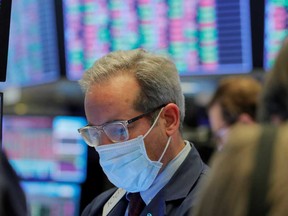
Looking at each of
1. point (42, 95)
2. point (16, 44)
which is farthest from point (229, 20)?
point (42, 95)

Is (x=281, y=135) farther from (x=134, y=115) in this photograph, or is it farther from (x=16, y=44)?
(x=16, y=44)

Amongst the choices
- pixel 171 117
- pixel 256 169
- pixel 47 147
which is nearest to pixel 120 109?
pixel 171 117

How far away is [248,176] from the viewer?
1.09m

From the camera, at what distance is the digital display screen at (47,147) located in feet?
14.2

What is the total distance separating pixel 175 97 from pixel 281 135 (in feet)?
4.33

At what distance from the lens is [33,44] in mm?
4230

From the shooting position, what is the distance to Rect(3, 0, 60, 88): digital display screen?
412cm

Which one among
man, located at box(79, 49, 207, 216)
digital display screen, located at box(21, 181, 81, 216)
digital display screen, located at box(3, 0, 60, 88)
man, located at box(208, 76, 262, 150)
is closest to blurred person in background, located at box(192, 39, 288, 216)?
man, located at box(79, 49, 207, 216)

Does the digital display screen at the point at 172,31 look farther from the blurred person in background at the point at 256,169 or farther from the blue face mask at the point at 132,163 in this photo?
the blurred person in background at the point at 256,169

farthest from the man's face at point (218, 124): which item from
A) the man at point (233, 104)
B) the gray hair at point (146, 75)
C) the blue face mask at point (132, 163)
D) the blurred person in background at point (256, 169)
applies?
the blurred person in background at point (256, 169)

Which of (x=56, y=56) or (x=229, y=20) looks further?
(x=56, y=56)

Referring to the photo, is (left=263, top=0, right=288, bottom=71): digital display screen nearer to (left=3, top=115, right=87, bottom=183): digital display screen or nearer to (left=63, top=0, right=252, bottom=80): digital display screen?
(left=63, top=0, right=252, bottom=80): digital display screen

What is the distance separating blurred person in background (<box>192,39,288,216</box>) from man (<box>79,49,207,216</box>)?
3.69ft

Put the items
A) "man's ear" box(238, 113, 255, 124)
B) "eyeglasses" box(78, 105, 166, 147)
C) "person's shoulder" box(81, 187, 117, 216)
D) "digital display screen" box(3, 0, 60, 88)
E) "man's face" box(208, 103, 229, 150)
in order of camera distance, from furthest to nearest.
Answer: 1. "digital display screen" box(3, 0, 60, 88)
2. "man's face" box(208, 103, 229, 150)
3. "man's ear" box(238, 113, 255, 124)
4. "person's shoulder" box(81, 187, 117, 216)
5. "eyeglasses" box(78, 105, 166, 147)
